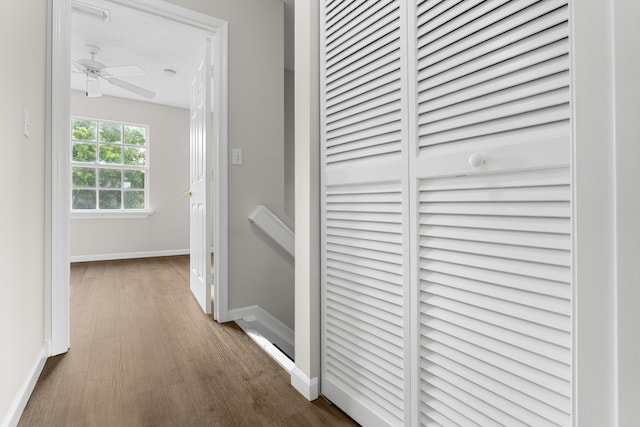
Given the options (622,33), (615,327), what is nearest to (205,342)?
(615,327)

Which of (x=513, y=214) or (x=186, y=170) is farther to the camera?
(x=186, y=170)

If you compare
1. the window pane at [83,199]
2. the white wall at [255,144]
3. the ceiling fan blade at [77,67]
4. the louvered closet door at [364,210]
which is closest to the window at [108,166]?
the window pane at [83,199]

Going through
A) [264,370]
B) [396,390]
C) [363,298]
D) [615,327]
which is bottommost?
[264,370]

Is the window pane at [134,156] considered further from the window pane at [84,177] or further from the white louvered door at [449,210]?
the white louvered door at [449,210]

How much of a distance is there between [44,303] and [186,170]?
398cm

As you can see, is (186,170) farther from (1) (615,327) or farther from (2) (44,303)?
(1) (615,327)

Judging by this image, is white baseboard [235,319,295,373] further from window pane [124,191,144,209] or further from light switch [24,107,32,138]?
window pane [124,191,144,209]

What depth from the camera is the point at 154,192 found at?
16.9 feet

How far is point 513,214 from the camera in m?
0.73

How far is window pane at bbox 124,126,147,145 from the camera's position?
5.02m

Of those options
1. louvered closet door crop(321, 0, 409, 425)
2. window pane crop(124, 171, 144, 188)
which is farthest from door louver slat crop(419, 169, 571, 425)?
window pane crop(124, 171, 144, 188)

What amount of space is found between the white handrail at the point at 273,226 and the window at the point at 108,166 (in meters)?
3.50

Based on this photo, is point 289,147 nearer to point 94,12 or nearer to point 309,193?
point 94,12

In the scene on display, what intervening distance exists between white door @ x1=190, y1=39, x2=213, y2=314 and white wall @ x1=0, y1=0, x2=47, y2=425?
2.99ft
